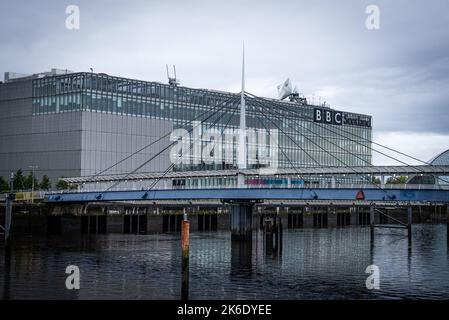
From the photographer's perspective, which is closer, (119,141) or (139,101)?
(119,141)

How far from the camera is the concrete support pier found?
307 feet

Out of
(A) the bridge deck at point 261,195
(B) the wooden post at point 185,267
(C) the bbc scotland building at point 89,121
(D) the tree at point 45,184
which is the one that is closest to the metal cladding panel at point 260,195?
(A) the bridge deck at point 261,195

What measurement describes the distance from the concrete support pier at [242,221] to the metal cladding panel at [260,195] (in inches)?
216

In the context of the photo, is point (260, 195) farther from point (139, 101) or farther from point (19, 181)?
point (139, 101)

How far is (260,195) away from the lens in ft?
284

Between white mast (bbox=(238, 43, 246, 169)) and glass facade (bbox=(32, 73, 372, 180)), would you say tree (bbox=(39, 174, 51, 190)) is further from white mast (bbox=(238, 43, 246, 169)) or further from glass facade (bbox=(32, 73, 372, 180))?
white mast (bbox=(238, 43, 246, 169))

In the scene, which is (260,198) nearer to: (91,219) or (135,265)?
(135,265)

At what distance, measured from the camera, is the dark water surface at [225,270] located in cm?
4953

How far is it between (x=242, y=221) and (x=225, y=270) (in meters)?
31.4

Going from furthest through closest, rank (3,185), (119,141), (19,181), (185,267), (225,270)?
(119,141), (3,185), (19,181), (225,270), (185,267)

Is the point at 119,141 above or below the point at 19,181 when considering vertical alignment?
above

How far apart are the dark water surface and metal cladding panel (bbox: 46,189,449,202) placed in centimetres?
631

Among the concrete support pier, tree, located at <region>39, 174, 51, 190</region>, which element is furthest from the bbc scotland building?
the concrete support pier

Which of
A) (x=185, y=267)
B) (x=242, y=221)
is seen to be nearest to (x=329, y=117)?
(x=242, y=221)
